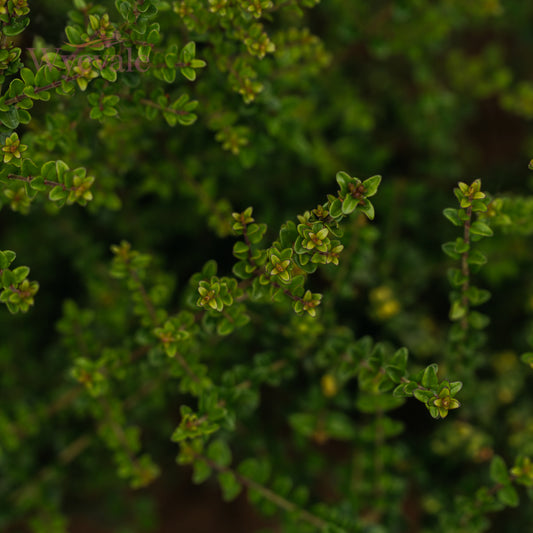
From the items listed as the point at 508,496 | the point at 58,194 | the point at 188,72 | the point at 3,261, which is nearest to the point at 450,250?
the point at 508,496

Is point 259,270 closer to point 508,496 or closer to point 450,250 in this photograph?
point 450,250

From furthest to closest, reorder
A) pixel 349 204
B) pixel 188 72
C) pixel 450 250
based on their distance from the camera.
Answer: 1. pixel 450 250
2. pixel 188 72
3. pixel 349 204

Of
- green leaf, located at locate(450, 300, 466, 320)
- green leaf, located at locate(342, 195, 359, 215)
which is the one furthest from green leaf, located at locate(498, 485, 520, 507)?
green leaf, located at locate(342, 195, 359, 215)

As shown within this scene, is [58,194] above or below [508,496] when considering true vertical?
above

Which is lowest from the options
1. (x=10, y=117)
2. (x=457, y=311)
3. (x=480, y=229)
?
(x=457, y=311)

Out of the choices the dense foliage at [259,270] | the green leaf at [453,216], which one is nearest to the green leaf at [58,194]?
the dense foliage at [259,270]

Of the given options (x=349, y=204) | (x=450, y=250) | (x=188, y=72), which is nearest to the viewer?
(x=349, y=204)

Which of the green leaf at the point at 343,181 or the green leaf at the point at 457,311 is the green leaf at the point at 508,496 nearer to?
the green leaf at the point at 457,311

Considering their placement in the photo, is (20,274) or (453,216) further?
(453,216)

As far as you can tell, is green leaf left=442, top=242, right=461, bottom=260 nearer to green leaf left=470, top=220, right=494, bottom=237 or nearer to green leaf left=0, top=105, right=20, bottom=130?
green leaf left=470, top=220, right=494, bottom=237
